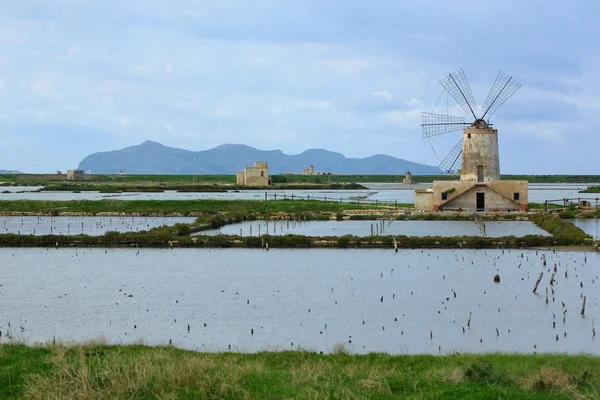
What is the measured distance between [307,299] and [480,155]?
2549cm

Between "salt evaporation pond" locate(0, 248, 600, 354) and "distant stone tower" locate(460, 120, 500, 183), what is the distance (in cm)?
1429

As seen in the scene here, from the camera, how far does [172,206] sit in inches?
2206

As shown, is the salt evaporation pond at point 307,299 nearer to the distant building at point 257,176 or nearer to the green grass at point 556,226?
the green grass at point 556,226

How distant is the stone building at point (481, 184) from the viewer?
44031mm

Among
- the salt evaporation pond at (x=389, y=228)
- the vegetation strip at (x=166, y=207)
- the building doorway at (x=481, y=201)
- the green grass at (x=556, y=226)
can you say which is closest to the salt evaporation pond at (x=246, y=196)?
the vegetation strip at (x=166, y=207)

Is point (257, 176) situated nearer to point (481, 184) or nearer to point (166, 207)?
point (166, 207)

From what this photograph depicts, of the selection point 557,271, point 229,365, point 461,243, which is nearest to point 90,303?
point 229,365

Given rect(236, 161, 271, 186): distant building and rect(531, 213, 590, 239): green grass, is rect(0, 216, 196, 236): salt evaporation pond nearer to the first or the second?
rect(531, 213, 590, 239): green grass

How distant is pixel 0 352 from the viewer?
12734mm

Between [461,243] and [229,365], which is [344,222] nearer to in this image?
[461,243]

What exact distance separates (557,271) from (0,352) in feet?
57.1

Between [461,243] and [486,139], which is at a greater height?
[486,139]

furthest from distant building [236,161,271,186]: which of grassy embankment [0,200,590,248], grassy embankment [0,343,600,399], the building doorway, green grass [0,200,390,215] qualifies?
grassy embankment [0,343,600,399]

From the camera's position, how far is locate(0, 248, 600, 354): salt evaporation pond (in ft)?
52.5
